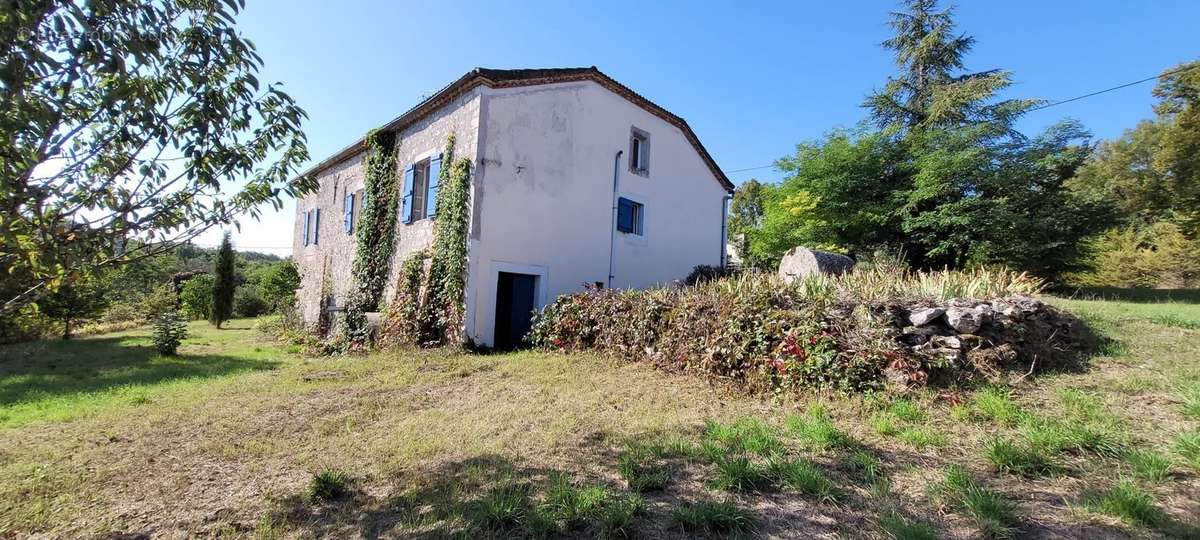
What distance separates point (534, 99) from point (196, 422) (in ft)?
27.5

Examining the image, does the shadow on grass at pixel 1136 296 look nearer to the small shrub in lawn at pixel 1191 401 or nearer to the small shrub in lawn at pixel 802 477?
the small shrub in lawn at pixel 1191 401

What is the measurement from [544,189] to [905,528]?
9512 mm

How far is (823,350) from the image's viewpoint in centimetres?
495

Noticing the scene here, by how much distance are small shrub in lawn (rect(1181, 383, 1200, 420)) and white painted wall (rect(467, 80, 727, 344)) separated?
30.3ft

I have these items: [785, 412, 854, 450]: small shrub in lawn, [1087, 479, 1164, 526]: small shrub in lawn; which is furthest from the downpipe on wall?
[1087, 479, 1164, 526]: small shrub in lawn

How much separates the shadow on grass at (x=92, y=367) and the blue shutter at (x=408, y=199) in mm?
4173

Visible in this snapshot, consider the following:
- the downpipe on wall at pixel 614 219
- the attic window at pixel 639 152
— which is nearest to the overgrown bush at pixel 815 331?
the downpipe on wall at pixel 614 219

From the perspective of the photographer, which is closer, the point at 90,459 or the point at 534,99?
the point at 90,459

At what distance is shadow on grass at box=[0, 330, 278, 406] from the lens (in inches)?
287

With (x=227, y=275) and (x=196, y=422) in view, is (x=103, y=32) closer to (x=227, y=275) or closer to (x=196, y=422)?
(x=196, y=422)

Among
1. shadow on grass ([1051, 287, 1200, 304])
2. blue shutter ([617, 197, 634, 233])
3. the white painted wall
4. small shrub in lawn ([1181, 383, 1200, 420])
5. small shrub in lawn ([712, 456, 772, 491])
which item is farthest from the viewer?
blue shutter ([617, 197, 634, 233])

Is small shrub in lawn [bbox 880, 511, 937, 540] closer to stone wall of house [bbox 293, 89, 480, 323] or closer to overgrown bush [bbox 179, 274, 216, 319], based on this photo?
stone wall of house [bbox 293, 89, 480, 323]

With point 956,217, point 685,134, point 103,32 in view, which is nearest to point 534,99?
point 685,134

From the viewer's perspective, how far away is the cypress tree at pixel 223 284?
19.5m
